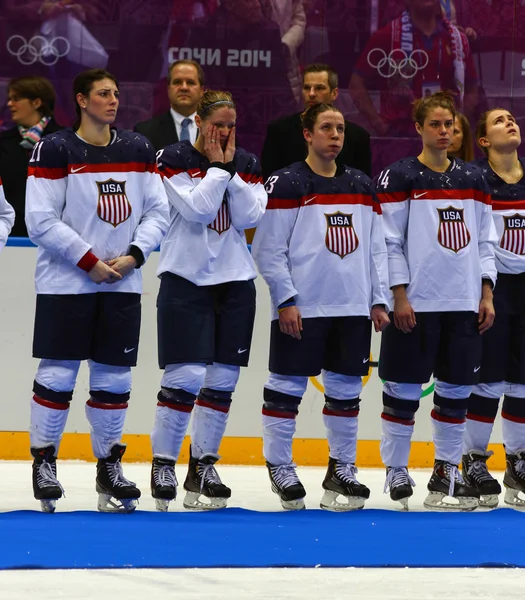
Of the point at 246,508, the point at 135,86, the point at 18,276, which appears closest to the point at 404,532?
the point at 246,508

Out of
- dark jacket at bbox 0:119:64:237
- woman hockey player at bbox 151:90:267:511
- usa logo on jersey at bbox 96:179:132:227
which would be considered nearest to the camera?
usa logo on jersey at bbox 96:179:132:227

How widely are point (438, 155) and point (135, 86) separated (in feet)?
12.9

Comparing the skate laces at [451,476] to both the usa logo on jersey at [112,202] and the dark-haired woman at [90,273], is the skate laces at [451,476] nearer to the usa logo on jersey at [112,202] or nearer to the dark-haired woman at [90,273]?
the dark-haired woman at [90,273]

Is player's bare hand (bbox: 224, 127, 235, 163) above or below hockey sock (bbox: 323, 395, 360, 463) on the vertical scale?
above

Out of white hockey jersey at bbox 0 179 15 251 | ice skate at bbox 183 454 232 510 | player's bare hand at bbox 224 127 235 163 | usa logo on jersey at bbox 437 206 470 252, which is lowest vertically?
ice skate at bbox 183 454 232 510

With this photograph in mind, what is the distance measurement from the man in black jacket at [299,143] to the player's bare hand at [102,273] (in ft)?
7.06

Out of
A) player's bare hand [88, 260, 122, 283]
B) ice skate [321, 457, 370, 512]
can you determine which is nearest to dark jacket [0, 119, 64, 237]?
player's bare hand [88, 260, 122, 283]

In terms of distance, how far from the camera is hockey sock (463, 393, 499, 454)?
6.11m

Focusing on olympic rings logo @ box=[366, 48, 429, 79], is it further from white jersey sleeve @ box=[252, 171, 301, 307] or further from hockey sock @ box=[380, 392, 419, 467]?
hockey sock @ box=[380, 392, 419, 467]

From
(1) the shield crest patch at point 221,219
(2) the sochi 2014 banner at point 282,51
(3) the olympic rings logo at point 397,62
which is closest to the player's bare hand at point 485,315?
(1) the shield crest patch at point 221,219

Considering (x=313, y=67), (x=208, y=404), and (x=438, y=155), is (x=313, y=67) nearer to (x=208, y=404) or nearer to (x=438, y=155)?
(x=438, y=155)

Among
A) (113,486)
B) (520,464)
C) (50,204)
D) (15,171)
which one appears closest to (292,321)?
(113,486)

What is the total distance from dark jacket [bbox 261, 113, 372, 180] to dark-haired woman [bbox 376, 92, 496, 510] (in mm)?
1305

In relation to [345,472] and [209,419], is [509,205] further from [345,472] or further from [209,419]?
[209,419]
